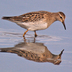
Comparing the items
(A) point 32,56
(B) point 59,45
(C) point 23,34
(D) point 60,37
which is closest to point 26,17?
(C) point 23,34

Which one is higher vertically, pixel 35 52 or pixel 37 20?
pixel 37 20

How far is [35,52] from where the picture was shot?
9945 mm

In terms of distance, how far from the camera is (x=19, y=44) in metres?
11.0

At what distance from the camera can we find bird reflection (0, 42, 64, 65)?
9297 millimetres

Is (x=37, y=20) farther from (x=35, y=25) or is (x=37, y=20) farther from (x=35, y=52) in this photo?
(x=35, y=52)

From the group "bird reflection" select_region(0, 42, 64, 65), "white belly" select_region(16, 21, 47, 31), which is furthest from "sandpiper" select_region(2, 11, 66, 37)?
"bird reflection" select_region(0, 42, 64, 65)

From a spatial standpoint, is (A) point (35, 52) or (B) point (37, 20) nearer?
(A) point (35, 52)

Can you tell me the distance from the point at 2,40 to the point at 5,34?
1.42 metres

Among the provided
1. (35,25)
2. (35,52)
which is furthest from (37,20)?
(35,52)

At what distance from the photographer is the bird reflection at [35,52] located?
366 inches

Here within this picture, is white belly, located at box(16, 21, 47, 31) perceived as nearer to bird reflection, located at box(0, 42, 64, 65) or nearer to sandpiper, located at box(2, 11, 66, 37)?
sandpiper, located at box(2, 11, 66, 37)

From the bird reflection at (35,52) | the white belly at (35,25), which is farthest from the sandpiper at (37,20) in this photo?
the bird reflection at (35,52)

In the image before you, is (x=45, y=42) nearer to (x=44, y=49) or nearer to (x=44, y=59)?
(x=44, y=49)

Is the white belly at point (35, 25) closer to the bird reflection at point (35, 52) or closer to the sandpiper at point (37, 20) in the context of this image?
the sandpiper at point (37, 20)
